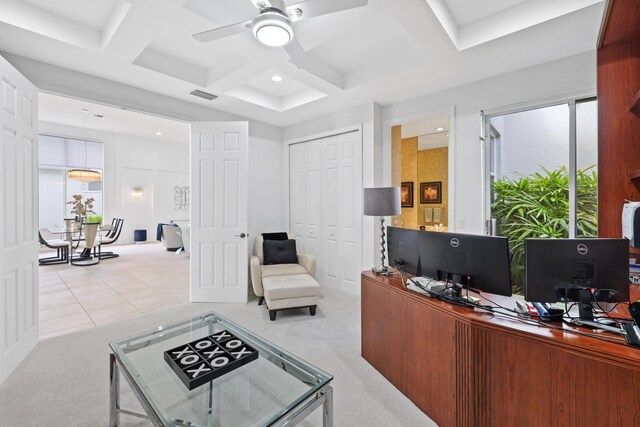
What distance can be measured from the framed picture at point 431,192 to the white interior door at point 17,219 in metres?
6.76

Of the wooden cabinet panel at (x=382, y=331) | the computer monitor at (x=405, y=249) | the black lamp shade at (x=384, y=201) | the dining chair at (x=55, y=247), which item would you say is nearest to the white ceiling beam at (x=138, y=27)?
the black lamp shade at (x=384, y=201)

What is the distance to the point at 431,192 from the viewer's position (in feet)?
22.6

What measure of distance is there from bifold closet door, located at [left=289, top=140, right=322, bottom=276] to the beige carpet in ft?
5.18

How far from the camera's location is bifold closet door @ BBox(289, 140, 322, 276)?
4730mm

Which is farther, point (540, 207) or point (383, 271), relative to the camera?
point (540, 207)

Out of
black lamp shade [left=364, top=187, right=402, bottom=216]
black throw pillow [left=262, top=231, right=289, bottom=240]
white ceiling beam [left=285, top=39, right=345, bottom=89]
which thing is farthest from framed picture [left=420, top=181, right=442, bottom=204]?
black lamp shade [left=364, top=187, right=402, bottom=216]

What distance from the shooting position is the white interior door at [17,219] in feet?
7.13

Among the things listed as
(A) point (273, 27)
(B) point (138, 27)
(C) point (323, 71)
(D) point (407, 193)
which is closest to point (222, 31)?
(A) point (273, 27)

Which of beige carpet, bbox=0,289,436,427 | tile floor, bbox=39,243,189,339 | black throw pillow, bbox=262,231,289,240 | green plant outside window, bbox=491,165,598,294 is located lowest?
beige carpet, bbox=0,289,436,427

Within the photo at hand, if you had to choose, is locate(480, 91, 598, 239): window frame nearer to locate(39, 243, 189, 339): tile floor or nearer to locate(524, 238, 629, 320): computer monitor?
locate(524, 238, 629, 320): computer monitor

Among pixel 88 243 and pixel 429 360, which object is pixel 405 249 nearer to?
pixel 429 360

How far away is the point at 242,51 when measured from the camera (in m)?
2.69

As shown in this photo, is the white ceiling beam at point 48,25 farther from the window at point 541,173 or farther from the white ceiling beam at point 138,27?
the window at point 541,173

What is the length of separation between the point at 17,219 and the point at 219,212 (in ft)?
6.38
